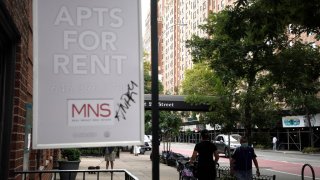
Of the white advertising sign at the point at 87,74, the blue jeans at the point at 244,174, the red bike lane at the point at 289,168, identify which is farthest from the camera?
the red bike lane at the point at 289,168

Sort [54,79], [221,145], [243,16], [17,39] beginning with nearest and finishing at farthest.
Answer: [54,79], [17,39], [243,16], [221,145]

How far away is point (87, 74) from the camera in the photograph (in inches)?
113

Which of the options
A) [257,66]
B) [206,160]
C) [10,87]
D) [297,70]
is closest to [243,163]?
[206,160]

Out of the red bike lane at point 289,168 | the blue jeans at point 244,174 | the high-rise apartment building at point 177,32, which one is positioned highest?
the high-rise apartment building at point 177,32

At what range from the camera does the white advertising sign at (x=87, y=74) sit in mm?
2807

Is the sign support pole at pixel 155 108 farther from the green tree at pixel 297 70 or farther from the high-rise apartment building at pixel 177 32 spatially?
the high-rise apartment building at pixel 177 32

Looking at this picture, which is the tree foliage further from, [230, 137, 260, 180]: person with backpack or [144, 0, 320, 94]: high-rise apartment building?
[144, 0, 320, 94]: high-rise apartment building

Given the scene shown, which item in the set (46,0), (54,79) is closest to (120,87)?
(54,79)

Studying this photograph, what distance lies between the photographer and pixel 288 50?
14641 millimetres

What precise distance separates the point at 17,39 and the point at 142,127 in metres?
2.60

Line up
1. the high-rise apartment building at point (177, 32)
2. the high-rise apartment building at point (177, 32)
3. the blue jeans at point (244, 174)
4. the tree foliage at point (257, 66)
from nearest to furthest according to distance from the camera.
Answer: the blue jeans at point (244, 174) → the tree foliage at point (257, 66) → the high-rise apartment building at point (177, 32) → the high-rise apartment building at point (177, 32)

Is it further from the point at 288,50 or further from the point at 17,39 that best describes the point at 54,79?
the point at 288,50

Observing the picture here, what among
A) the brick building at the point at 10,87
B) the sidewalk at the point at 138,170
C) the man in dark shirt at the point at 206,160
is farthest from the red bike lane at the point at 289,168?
the brick building at the point at 10,87

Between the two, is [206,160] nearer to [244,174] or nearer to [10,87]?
[244,174]
